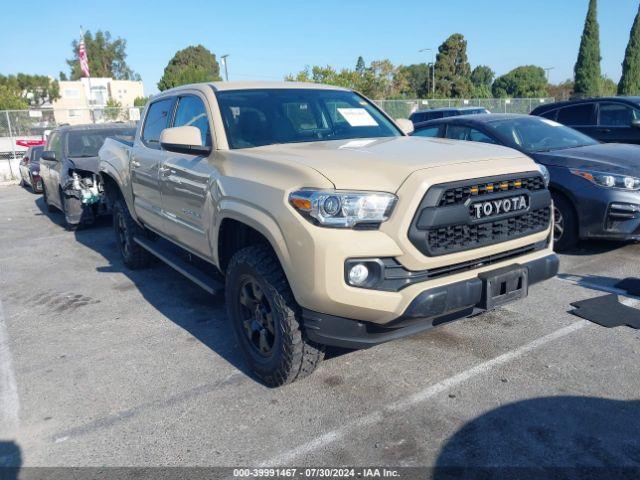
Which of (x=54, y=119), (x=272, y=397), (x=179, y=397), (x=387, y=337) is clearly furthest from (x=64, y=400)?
(x=54, y=119)

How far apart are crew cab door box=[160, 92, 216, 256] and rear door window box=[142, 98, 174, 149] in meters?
0.31

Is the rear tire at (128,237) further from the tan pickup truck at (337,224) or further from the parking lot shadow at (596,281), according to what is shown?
the parking lot shadow at (596,281)

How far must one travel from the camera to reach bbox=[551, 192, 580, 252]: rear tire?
5871 millimetres

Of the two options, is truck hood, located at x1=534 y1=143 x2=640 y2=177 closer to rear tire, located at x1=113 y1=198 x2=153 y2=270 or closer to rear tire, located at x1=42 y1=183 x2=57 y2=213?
rear tire, located at x1=113 y1=198 x2=153 y2=270

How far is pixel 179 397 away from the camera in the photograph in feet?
11.5

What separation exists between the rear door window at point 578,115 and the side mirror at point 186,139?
767 centimetres

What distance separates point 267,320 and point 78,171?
658 cm

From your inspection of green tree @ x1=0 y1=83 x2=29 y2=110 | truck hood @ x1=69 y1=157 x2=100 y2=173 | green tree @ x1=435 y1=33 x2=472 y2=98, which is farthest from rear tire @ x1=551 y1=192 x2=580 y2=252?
green tree @ x1=0 y1=83 x2=29 y2=110

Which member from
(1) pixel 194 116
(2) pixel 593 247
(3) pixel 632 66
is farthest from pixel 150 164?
(3) pixel 632 66

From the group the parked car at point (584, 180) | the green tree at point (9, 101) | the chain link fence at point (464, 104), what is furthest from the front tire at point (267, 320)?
the green tree at point (9, 101)

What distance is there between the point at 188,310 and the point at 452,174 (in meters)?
3.04

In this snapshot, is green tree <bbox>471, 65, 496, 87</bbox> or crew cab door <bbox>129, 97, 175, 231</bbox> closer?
crew cab door <bbox>129, 97, 175, 231</bbox>

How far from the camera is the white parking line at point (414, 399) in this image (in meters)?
2.86

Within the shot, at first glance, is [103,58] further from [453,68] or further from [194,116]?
[194,116]
